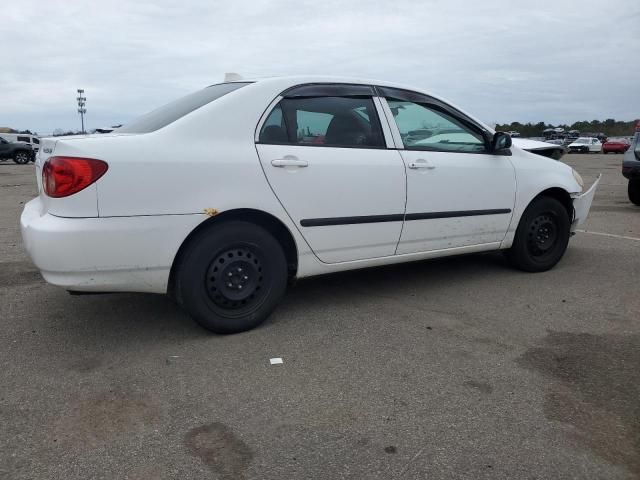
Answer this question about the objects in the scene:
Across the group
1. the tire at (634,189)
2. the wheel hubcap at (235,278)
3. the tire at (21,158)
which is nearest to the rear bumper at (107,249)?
the wheel hubcap at (235,278)

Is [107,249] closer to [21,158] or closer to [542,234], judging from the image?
[542,234]

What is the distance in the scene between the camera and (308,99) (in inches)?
149

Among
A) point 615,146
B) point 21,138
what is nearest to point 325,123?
point 21,138

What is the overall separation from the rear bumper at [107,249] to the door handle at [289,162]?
0.57m

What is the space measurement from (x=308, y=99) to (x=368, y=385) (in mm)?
1920

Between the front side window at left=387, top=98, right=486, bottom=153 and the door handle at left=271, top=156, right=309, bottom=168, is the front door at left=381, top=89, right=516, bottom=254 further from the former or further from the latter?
the door handle at left=271, top=156, right=309, bottom=168

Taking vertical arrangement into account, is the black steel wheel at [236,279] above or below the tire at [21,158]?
above

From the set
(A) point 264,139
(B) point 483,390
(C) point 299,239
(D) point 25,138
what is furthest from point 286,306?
(D) point 25,138

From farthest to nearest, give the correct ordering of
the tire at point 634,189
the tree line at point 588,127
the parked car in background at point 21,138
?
the tree line at point 588,127 → the parked car in background at point 21,138 → the tire at point 634,189

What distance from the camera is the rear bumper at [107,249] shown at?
302cm

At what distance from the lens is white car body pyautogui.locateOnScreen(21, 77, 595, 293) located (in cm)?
→ 306

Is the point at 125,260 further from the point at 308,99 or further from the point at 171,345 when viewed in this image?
the point at 308,99

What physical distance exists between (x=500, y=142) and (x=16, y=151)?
29982mm

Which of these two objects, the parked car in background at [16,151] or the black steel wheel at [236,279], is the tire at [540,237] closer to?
the black steel wheel at [236,279]
